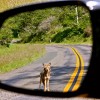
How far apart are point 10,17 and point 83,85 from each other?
27.0 inches

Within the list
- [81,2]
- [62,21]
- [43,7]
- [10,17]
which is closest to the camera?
[81,2]

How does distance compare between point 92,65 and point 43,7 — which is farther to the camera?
point 43,7

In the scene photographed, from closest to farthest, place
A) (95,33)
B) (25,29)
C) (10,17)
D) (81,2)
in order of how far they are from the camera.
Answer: (95,33) → (81,2) → (10,17) → (25,29)

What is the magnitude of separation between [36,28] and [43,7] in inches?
33.3

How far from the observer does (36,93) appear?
1.80m

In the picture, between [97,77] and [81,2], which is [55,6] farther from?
[97,77]

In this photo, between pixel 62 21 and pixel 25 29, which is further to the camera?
pixel 25 29

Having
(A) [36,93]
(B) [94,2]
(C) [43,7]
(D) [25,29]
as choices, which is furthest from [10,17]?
(D) [25,29]

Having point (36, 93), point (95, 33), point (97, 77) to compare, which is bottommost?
point (36, 93)

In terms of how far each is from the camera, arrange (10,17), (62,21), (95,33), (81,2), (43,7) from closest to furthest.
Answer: (95,33), (81,2), (43,7), (10,17), (62,21)

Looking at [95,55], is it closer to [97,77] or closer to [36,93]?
[97,77]

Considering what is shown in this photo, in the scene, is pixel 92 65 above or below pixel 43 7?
below

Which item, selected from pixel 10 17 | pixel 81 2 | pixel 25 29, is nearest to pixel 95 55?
pixel 81 2

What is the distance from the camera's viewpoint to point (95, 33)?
1.48 m
